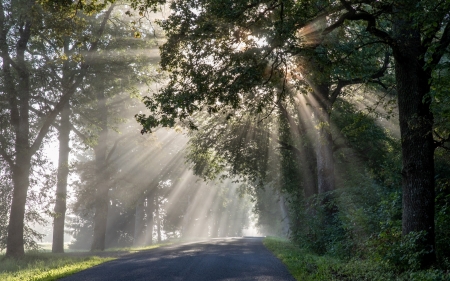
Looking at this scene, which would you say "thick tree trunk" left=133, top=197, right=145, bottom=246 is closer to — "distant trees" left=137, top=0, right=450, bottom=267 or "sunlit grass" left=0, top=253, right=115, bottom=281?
"sunlit grass" left=0, top=253, right=115, bottom=281

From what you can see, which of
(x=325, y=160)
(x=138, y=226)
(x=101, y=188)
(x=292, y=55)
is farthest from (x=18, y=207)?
(x=138, y=226)

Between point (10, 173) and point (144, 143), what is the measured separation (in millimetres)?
10852

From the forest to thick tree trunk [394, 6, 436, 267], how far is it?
3 centimetres

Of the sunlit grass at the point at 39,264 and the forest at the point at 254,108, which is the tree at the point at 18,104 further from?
the sunlit grass at the point at 39,264

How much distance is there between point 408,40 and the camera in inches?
432

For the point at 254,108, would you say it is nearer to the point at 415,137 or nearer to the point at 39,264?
the point at 415,137

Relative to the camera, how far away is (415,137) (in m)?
10.6

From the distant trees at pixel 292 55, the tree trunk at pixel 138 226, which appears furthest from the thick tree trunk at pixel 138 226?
the distant trees at pixel 292 55

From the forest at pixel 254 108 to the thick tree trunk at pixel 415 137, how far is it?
0.11 feet

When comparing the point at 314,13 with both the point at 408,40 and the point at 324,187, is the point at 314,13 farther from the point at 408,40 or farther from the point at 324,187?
the point at 324,187

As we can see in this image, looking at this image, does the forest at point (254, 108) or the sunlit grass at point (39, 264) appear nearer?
the forest at point (254, 108)

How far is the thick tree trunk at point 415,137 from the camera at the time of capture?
10.3 metres

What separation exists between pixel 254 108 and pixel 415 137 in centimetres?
480

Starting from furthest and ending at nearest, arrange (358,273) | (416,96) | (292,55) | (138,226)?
(138,226) → (292,55) → (358,273) → (416,96)
